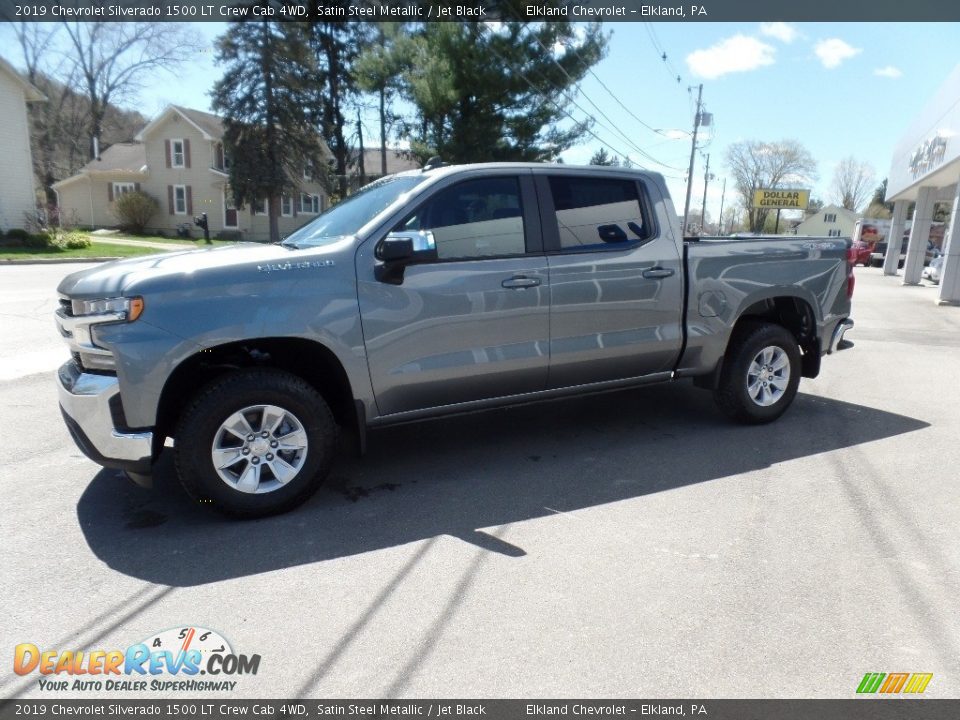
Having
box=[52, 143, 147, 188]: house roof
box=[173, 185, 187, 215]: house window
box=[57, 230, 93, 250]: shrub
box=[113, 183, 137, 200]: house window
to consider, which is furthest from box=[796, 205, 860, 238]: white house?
box=[57, 230, 93, 250]: shrub

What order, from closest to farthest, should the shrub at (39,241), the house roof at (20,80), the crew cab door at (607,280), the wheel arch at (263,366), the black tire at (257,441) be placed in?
the black tire at (257,441) < the wheel arch at (263,366) < the crew cab door at (607,280) < the shrub at (39,241) < the house roof at (20,80)

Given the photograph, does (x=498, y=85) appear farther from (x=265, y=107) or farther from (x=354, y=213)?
(x=354, y=213)

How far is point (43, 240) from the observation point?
25.4 meters

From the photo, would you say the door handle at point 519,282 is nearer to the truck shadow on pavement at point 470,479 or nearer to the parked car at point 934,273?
the truck shadow on pavement at point 470,479

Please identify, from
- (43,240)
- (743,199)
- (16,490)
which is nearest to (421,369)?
(16,490)

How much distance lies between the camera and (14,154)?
87.9 feet

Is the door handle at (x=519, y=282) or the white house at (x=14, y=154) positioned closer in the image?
the door handle at (x=519, y=282)

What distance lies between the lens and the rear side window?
15.2 feet

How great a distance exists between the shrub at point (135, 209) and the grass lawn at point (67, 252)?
12.8 m

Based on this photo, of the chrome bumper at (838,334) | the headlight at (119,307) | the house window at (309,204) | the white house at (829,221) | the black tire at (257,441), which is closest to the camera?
the headlight at (119,307)

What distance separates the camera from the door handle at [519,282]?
4.30 meters

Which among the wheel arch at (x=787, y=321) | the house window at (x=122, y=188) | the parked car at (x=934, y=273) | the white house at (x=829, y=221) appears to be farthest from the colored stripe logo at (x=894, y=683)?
the white house at (x=829, y=221)

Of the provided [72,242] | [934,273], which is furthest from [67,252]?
[934,273]
